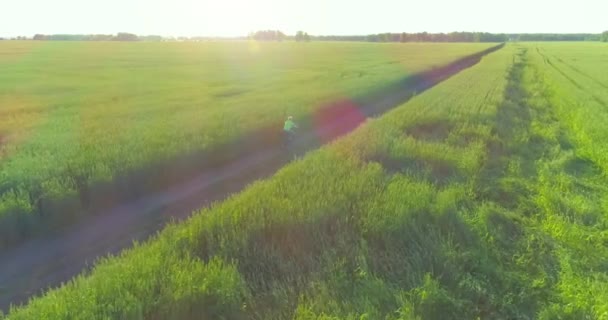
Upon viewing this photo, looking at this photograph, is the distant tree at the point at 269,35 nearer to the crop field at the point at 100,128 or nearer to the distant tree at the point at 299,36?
the distant tree at the point at 299,36

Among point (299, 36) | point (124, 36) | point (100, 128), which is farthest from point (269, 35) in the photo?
point (100, 128)

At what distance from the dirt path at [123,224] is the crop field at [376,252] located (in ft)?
4.02

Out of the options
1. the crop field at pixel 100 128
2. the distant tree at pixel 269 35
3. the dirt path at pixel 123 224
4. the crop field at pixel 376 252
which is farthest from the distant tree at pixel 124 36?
the crop field at pixel 376 252

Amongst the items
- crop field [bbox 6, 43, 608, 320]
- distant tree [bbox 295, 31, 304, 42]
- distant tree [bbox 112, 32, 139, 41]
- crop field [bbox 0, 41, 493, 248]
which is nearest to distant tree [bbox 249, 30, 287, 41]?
distant tree [bbox 295, 31, 304, 42]

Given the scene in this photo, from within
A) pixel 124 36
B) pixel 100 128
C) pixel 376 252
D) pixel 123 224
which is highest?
pixel 124 36

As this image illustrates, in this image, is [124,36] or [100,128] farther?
[124,36]

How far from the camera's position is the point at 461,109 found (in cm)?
1616

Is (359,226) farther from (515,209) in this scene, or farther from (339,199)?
(515,209)

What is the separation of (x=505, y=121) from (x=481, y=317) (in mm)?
11807

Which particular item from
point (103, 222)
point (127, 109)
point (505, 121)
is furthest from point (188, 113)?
point (505, 121)

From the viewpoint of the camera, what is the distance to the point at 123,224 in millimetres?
7676

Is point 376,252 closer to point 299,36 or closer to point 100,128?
point 100,128

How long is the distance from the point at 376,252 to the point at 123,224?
4.60 metres

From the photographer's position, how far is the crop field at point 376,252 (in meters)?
4.16
